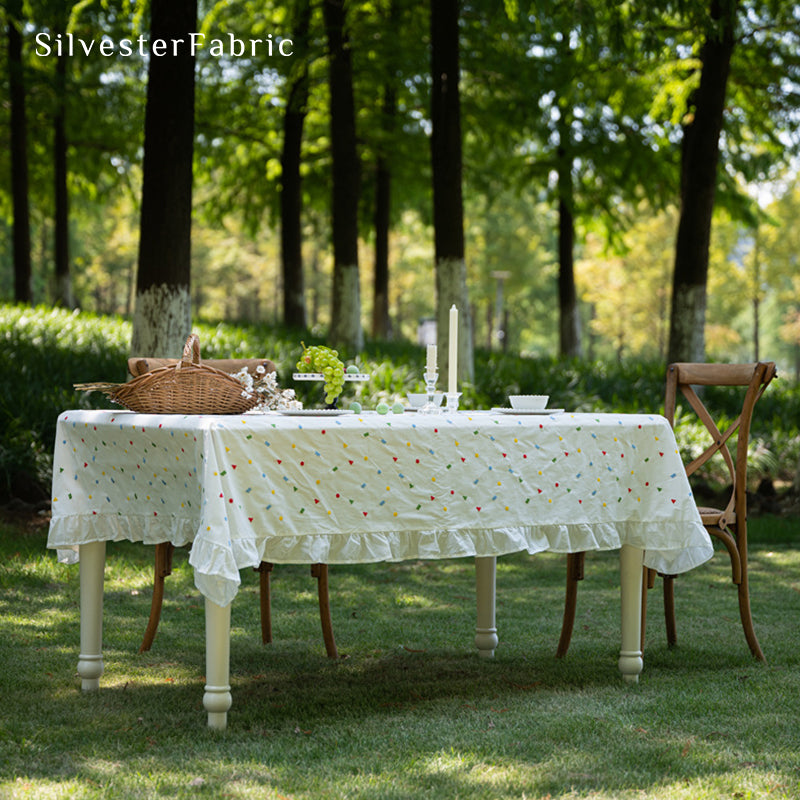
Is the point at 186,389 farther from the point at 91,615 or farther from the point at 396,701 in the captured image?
the point at 396,701

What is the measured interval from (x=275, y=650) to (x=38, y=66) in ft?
47.7

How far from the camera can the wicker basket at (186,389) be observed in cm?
363

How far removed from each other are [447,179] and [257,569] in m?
6.80

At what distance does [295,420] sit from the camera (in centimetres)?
341

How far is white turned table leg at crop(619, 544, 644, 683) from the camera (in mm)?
4023

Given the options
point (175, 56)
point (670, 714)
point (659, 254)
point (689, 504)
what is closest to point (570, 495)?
point (689, 504)

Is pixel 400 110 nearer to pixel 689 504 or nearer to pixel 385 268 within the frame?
pixel 385 268

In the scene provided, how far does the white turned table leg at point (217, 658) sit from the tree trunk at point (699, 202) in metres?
8.87

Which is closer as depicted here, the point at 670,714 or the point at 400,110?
the point at 670,714

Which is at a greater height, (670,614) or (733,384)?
(733,384)

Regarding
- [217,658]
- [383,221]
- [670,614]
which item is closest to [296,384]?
[670,614]

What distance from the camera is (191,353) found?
375 centimetres

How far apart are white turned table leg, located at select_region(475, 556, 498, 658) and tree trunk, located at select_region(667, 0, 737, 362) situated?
7.31 metres

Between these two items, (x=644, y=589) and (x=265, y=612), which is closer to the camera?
(x=644, y=589)
